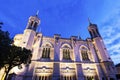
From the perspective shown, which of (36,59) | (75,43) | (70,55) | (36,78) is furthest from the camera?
(75,43)

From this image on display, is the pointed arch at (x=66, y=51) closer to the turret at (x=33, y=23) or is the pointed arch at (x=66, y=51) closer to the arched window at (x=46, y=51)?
the arched window at (x=46, y=51)

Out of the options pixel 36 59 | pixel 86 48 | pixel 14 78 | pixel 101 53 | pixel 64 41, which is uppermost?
pixel 64 41

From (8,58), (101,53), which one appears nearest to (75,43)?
(101,53)

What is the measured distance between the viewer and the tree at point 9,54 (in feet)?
49.8

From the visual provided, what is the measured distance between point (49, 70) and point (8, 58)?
370 inches

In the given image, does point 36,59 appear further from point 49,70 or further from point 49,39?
point 49,39

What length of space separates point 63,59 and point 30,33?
10604 mm

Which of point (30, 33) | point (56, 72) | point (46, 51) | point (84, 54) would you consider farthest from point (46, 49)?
point (84, 54)

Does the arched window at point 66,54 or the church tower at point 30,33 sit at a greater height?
the church tower at point 30,33

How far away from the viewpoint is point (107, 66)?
25141mm

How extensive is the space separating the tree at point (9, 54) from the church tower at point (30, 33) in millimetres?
6584

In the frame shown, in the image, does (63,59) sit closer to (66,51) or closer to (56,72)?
(66,51)

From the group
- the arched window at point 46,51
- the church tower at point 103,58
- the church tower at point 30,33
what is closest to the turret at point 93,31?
the church tower at point 103,58

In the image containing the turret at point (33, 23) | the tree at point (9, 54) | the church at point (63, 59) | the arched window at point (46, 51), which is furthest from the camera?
the turret at point (33, 23)
